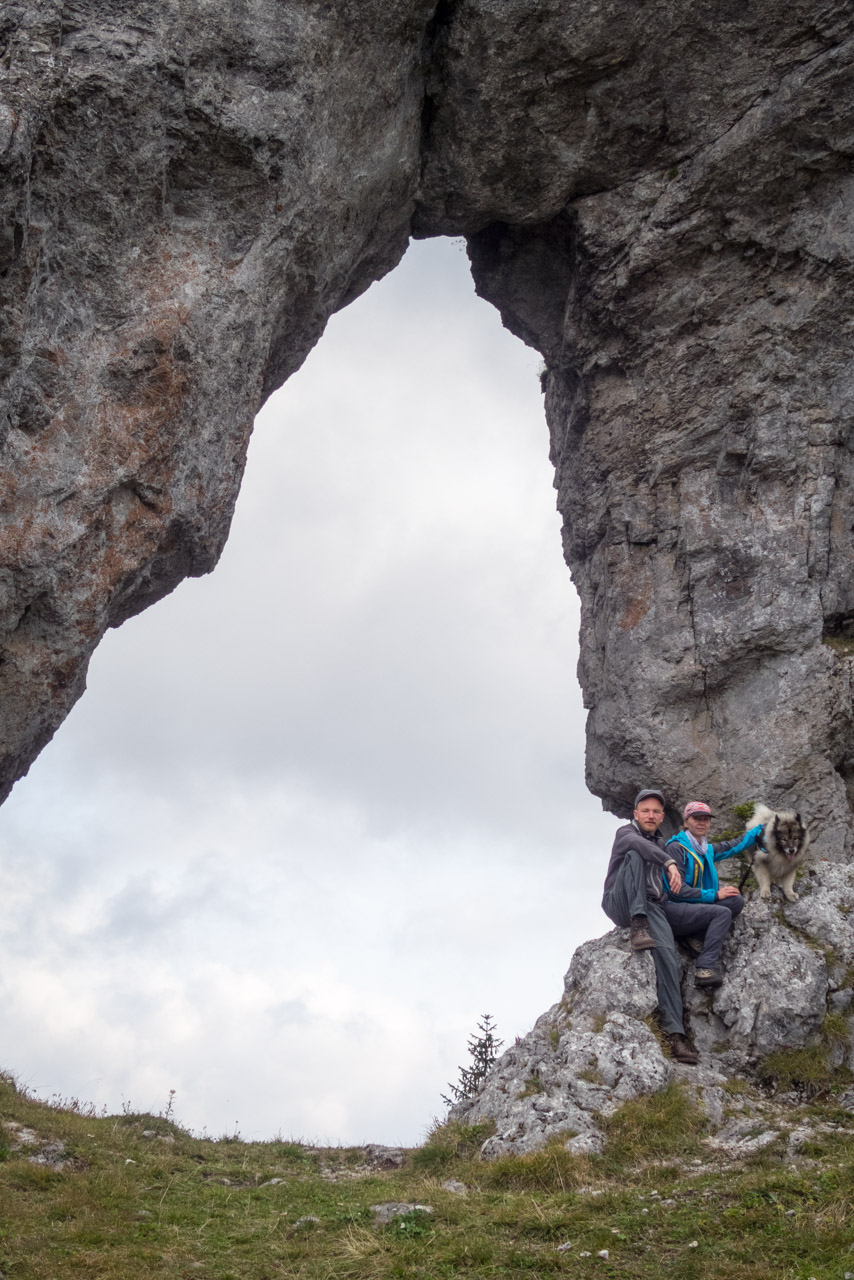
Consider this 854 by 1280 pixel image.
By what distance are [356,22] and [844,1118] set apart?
17.0m

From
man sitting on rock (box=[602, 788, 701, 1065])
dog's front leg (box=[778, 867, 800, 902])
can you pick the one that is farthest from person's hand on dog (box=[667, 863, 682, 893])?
dog's front leg (box=[778, 867, 800, 902])

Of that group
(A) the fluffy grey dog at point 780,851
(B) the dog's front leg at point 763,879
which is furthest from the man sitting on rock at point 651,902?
(A) the fluffy grey dog at point 780,851

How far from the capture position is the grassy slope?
24.8ft

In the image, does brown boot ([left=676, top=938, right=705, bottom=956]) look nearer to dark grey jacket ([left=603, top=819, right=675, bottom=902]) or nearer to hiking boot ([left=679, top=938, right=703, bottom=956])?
hiking boot ([left=679, top=938, right=703, bottom=956])

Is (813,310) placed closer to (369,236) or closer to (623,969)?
(369,236)

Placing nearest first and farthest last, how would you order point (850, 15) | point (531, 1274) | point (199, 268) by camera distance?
point (531, 1274), point (199, 268), point (850, 15)

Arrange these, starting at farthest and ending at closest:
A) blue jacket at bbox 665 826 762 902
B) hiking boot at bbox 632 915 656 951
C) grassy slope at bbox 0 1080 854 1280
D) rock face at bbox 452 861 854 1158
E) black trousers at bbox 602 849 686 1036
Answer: blue jacket at bbox 665 826 762 902, hiking boot at bbox 632 915 656 951, black trousers at bbox 602 849 686 1036, rock face at bbox 452 861 854 1158, grassy slope at bbox 0 1080 854 1280

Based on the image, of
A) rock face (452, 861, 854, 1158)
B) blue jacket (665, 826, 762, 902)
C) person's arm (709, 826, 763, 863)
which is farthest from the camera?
person's arm (709, 826, 763, 863)

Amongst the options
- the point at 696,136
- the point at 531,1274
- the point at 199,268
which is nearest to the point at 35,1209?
the point at 531,1274

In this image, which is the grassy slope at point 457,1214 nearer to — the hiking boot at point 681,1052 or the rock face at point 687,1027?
the rock face at point 687,1027

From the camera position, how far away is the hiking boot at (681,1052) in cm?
1257

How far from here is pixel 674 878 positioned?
44.1ft

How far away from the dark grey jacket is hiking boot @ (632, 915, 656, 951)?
1.13ft

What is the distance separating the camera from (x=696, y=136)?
18.8 m
